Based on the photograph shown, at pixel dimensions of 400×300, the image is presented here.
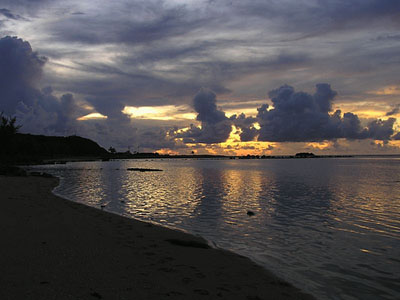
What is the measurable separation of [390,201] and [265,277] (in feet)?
101

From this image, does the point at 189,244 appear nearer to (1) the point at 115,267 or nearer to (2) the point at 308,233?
(1) the point at 115,267

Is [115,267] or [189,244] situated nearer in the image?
[115,267]

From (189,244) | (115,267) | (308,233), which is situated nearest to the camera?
(115,267)

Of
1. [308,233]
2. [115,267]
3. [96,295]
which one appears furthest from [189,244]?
[308,233]

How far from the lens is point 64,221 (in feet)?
61.1

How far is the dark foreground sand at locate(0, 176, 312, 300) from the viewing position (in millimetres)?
8820

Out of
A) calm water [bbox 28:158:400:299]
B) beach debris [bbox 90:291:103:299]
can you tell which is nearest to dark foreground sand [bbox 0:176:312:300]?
beach debris [bbox 90:291:103:299]

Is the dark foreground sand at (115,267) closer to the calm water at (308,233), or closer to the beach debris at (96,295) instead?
the beach debris at (96,295)

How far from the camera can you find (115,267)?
11047mm

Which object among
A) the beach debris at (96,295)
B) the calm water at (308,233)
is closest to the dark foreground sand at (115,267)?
the beach debris at (96,295)

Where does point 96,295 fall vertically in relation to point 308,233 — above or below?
above

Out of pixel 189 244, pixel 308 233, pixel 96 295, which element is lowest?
pixel 308 233

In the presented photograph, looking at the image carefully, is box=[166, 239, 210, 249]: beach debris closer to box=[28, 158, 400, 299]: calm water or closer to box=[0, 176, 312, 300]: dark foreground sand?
box=[0, 176, 312, 300]: dark foreground sand

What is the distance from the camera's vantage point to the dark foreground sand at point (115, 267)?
8.82 metres
